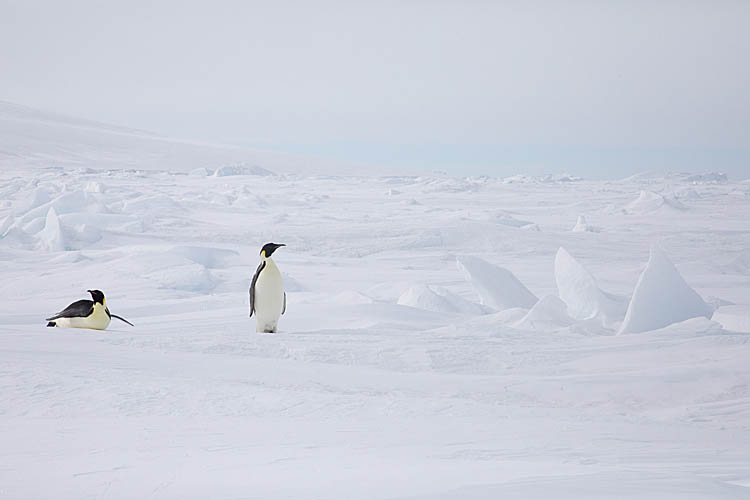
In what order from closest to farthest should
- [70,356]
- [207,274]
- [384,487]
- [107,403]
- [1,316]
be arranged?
[384,487] < [107,403] < [70,356] < [1,316] < [207,274]

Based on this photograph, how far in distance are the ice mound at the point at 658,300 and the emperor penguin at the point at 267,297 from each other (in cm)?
228

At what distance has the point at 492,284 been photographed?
21.4 ft

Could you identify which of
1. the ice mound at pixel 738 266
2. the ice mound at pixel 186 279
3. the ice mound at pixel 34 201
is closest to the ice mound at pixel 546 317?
the ice mound at pixel 186 279

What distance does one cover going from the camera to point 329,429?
7.63 ft

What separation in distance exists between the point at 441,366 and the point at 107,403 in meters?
1.66

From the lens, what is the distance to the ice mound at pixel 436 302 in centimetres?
632

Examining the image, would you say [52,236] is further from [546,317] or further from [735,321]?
[735,321]

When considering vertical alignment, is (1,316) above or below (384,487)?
below

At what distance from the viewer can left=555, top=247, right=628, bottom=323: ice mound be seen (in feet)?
19.2

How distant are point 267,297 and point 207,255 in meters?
6.48

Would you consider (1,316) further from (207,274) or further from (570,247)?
(570,247)

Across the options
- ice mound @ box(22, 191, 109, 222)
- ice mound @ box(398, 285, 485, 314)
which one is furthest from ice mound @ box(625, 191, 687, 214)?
ice mound @ box(398, 285, 485, 314)

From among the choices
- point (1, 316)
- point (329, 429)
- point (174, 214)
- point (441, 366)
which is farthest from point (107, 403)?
point (174, 214)

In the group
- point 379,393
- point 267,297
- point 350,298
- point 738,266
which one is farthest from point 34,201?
point 379,393
